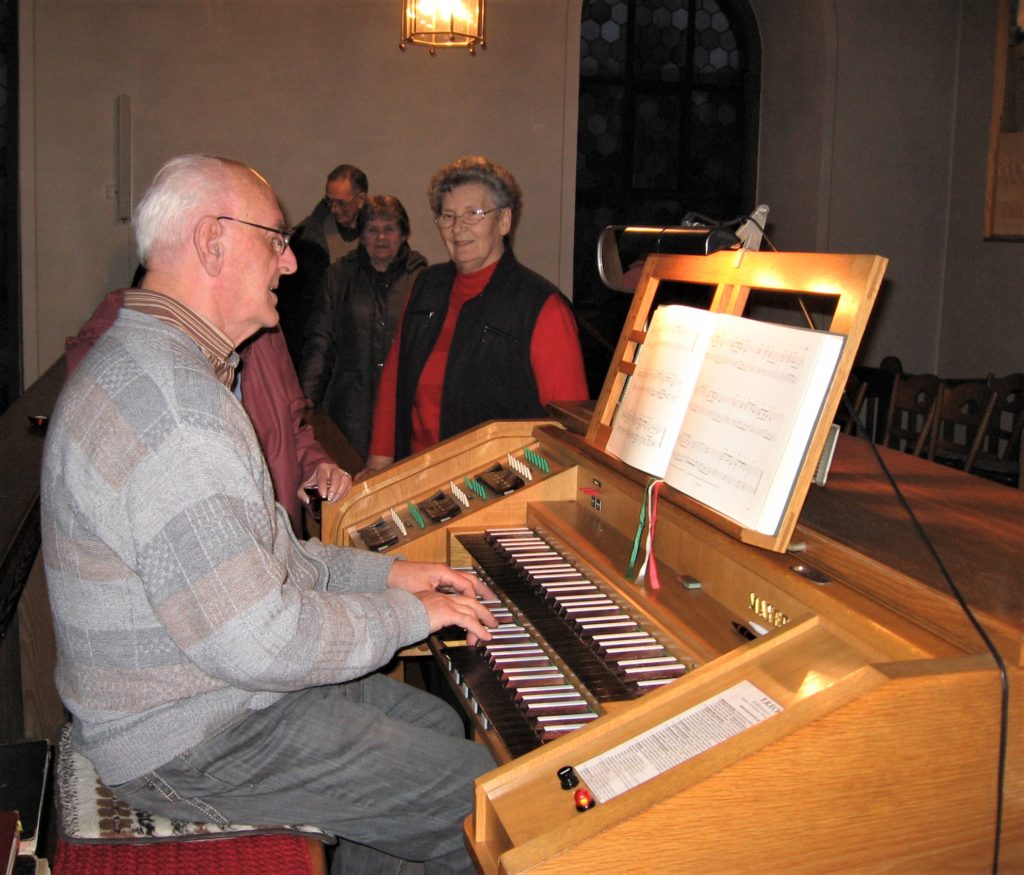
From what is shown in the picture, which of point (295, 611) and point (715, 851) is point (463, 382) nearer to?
point (295, 611)

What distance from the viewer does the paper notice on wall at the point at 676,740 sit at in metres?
1.38

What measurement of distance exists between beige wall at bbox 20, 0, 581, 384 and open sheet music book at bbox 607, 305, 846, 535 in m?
5.26

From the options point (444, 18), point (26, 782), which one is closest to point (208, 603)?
point (26, 782)

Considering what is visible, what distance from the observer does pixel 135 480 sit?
164 cm

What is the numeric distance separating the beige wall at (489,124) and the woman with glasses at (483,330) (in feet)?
12.3

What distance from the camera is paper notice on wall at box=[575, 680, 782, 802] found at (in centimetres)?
138

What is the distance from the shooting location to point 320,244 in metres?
6.07

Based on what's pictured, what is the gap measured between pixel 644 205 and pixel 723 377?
6.40m

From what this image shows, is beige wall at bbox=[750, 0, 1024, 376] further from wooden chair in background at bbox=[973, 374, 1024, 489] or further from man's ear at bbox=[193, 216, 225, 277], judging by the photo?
man's ear at bbox=[193, 216, 225, 277]

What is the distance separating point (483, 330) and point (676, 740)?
7.09 feet

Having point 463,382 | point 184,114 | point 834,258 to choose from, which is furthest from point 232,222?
point 184,114

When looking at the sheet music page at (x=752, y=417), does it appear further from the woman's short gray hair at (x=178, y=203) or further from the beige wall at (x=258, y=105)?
the beige wall at (x=258, y=105)

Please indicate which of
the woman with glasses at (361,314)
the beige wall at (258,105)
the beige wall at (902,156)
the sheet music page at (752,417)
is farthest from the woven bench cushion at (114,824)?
the beige wall at (902,156)

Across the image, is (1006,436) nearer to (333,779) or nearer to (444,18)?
(444,18)
